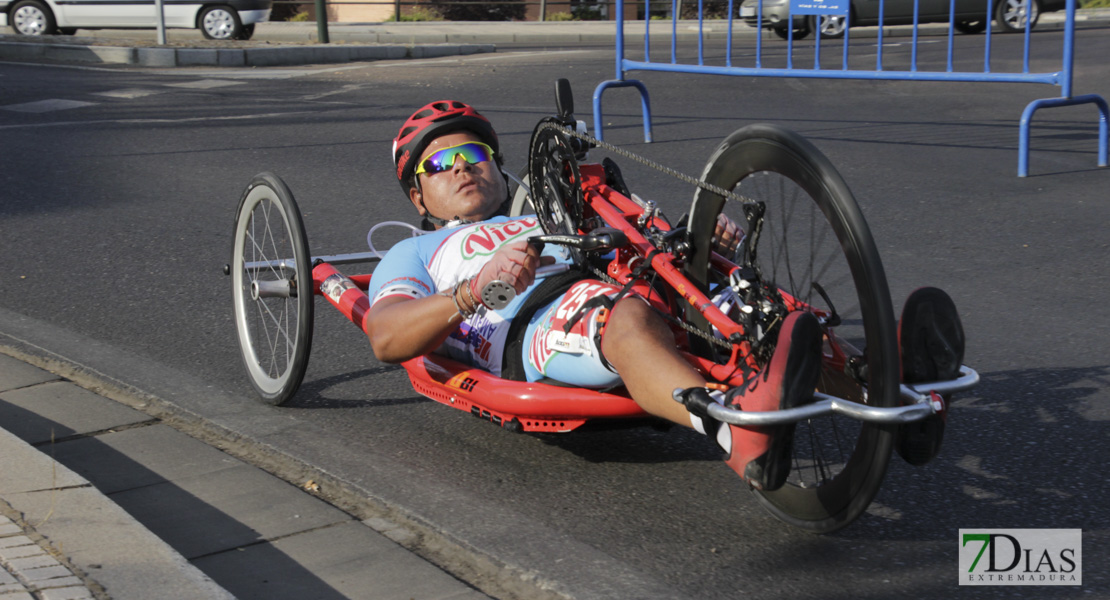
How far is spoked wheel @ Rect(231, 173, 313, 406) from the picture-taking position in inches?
149

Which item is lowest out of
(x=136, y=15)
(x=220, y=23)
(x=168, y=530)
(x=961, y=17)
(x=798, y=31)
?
(x=168, y=530)

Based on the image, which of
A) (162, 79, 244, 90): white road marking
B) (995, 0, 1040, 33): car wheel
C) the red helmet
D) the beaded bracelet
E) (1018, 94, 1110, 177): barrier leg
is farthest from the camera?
(995, 0, 1040, 33): car wheel

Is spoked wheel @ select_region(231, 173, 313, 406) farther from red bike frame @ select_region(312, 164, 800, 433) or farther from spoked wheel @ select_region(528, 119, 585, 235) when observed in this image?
spoked wheel @ select_region(528, 119, 585, 235)

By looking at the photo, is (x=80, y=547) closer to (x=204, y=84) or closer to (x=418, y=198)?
(x=418, y=198)

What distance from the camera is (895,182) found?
727cm

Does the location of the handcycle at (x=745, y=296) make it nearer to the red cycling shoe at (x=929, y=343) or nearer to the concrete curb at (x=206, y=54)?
the red cycling shoe at (x=929, y=343)

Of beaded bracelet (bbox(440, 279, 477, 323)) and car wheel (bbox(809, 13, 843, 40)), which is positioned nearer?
beaded bracelet (bbox(440, 279, 477, 323))

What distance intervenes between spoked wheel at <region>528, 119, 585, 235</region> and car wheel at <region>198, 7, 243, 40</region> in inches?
627

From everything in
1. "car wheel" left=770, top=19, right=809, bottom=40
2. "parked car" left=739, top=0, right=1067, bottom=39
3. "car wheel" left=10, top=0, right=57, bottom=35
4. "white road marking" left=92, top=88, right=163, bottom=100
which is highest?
"car wheel" left=10, top=0, right=57, bottom=35

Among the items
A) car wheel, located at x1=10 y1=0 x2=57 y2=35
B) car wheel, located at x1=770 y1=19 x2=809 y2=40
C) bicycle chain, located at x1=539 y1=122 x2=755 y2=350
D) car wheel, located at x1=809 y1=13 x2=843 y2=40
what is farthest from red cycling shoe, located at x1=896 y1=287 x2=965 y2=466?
car wheel, located at x1=10 y1=0 x2=57 y2=35

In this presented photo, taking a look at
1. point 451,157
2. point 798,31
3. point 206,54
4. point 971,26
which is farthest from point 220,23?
point 451,157

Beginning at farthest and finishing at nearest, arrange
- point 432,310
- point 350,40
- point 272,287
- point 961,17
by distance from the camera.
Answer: point 350,40 → point 961,17 → point 272,287 → point 432,310

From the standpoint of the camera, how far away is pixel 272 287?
4.06 m

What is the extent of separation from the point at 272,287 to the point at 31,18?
54.9 feet
